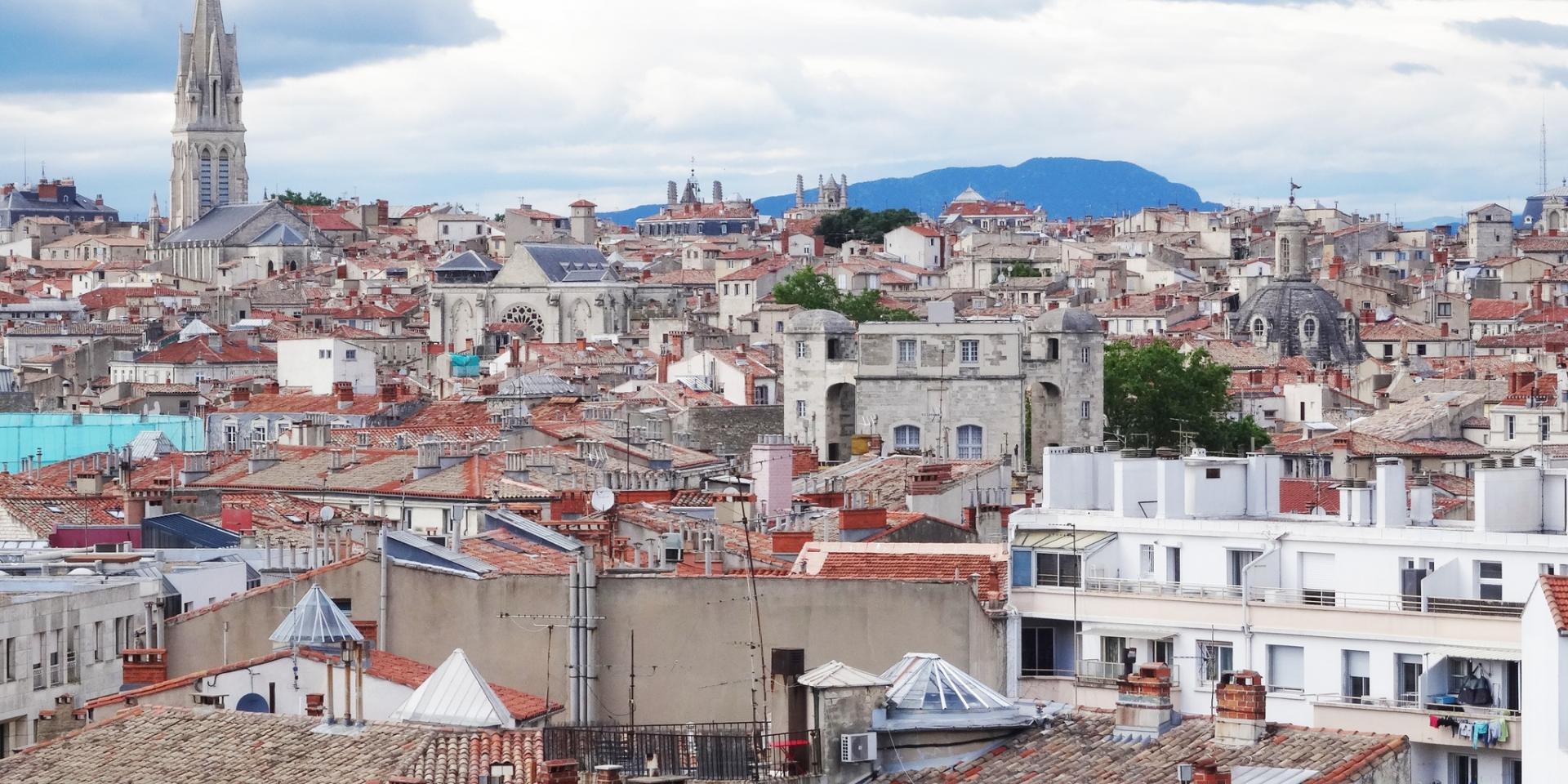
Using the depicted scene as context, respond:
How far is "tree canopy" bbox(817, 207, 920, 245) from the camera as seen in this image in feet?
509

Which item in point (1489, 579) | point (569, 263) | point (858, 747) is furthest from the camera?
point (569, 263)

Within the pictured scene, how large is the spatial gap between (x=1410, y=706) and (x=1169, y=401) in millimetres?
49385

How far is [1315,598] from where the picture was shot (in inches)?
992

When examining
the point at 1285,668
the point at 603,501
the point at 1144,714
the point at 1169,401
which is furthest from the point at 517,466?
the point at 1169,401

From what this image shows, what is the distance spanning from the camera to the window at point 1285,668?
24484 mm

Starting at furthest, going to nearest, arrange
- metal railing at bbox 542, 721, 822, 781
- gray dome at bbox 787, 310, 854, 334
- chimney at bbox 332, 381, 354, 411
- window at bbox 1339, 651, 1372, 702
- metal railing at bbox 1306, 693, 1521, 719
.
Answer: chimney at bbox 332, 381, 354, 411 < gray dome at bbox 787, 310, 854, 334 < window at bbox 1339, 651, 1372, 702 < metal railing at bbox 1306, 693, 1521, 719 < metal railing at bbox 542, 721, 822, 781

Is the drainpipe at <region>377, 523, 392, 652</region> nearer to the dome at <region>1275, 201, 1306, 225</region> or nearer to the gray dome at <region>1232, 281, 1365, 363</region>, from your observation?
the gray dome at <region>1232, 281, 1365, 363</region>

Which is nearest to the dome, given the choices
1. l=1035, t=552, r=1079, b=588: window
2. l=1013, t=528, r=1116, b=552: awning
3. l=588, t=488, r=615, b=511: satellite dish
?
l=588, t=488, r=615, b=511: satellite dish

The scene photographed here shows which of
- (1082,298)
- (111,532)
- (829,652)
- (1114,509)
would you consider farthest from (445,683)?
(1082,298)

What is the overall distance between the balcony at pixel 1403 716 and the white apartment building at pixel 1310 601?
0.6 inches

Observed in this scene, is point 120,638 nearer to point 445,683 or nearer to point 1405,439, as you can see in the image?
point 445,683

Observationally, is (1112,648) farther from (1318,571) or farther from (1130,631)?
(1318,571)

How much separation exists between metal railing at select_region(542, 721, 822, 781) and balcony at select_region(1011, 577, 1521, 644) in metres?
6.97

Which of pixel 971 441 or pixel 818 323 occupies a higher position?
pixel 818 323
